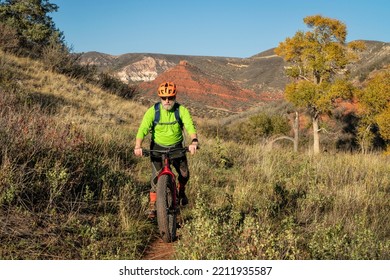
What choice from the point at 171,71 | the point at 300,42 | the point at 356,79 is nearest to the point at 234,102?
the point at 171,71

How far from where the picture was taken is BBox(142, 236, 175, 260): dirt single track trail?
4.74 meters

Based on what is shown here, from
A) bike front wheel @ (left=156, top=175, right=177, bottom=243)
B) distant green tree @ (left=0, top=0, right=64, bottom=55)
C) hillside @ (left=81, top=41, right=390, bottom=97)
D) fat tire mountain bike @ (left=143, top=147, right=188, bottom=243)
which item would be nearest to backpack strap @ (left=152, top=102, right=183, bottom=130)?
fat tire mountain bike @ (left=143, top=147, right=188, bottom=243)

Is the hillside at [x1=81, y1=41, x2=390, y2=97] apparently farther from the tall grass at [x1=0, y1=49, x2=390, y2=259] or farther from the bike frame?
the bike frame

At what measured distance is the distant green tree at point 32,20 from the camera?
25.2 metres

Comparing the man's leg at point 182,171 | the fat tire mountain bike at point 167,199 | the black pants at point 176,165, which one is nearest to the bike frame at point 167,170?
the fat tire mountain bike at point 167,199

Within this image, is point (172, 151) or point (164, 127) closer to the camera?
point (172, 151)

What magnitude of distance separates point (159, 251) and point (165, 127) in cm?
179

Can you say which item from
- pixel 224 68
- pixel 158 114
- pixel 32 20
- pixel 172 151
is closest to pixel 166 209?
pixel 172 151

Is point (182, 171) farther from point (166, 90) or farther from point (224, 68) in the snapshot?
point (224, 68)

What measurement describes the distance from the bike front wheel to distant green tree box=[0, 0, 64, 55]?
73.9ft

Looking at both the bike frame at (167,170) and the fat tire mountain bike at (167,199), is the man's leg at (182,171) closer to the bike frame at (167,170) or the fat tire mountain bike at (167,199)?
the fat tire mountain bike at (167,199)

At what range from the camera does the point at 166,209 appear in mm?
5039

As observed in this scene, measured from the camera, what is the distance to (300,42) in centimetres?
3453
